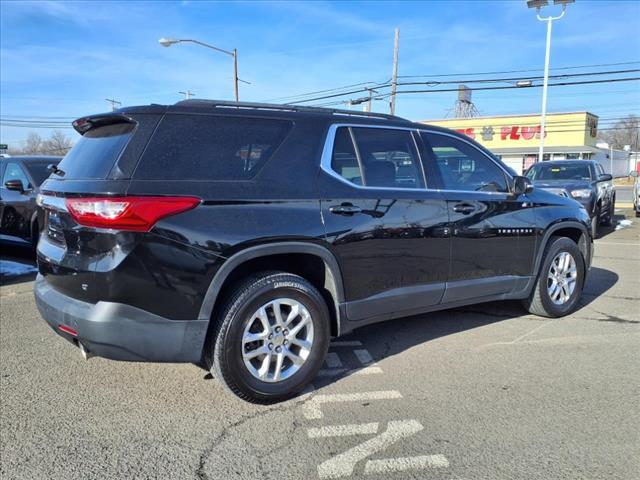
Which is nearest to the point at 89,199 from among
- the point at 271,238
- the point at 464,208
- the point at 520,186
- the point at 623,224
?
the point at 271,238

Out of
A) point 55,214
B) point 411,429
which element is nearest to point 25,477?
point 55,214

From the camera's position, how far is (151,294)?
288cm

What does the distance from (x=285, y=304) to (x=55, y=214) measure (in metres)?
1.58

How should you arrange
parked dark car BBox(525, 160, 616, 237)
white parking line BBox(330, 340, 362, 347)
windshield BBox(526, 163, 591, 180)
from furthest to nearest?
windshield BBox(526, 163, 591, 180)
parked dark car BBox(525, 160, 616, 237)
white parking line BBox(330, 340, 362, 347)

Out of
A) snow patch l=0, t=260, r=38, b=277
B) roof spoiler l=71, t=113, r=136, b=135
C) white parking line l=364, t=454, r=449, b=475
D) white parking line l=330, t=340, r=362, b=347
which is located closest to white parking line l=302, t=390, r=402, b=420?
→ white parking line l=364, t=454, r=449, b=475

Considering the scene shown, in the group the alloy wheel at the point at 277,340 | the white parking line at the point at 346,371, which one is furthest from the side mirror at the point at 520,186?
the alloy wheel at the point at 277,340

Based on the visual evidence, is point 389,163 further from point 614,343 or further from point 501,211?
point 614,343

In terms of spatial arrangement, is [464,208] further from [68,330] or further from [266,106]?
[68,330]

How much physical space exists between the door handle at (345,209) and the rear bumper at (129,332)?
1.13 meters

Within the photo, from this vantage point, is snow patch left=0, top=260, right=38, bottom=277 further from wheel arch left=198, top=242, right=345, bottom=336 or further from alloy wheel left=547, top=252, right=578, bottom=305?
alloy wheel left=547, top=252, right=578, bottom=305

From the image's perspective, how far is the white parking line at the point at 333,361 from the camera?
4.02m

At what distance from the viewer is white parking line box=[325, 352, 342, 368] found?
402cm

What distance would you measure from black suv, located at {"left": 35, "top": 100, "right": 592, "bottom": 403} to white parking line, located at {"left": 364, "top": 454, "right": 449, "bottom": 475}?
0.88 meters

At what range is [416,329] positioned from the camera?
487 centimetres
